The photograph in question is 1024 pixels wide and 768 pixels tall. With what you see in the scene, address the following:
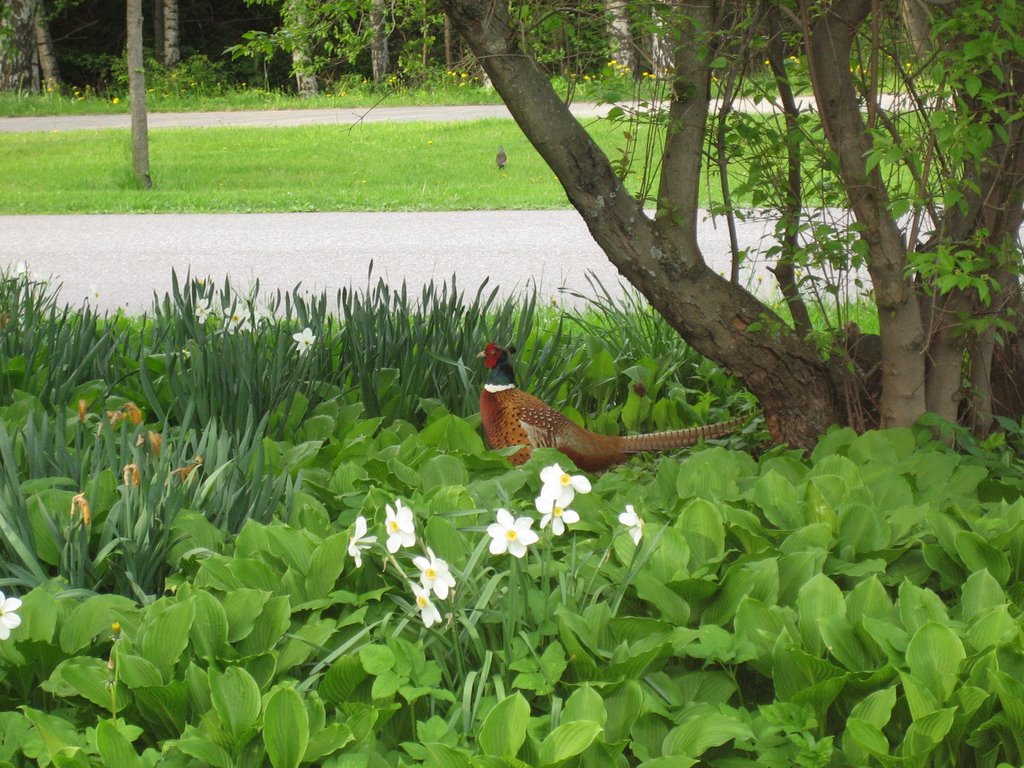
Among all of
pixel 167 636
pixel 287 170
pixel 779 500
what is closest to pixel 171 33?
pixel 287 170

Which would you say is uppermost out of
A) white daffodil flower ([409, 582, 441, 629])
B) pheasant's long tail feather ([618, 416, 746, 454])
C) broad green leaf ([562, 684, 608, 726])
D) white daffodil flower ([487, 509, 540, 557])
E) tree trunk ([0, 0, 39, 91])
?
tree trunk ([0, 0, 39, 91])

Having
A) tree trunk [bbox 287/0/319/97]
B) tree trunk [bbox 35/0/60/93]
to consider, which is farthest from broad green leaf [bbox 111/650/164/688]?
tree trunk [bbox 35/0/60/93]

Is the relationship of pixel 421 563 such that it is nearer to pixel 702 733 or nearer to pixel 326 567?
pixel 326 567

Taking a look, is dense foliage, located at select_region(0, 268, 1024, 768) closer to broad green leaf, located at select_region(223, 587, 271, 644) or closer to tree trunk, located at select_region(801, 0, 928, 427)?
broad green leaf, located at select_region(223, 587, 271, 644)

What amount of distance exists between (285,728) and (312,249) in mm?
6717

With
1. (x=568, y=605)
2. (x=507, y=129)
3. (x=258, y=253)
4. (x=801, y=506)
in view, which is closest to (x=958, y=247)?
(x=801, y=506)

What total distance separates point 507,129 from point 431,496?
11883mm

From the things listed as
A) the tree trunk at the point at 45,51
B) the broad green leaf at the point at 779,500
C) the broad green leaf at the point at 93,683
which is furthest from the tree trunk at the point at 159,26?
the broad green leaf at the point at 93,683

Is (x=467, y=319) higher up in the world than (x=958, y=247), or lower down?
lower down

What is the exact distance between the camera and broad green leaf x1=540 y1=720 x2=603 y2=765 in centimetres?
168

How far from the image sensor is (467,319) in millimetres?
3854

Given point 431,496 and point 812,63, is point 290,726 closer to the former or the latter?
point 431,496

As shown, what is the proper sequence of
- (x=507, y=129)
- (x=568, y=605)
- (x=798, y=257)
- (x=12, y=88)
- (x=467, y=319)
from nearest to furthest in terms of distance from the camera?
(x=568, y=605)
(x=798, y=257)
(x=467, y=319)
(x=507, y=129)
(x=12, y=88)

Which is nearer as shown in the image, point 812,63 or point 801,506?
point 801,506
